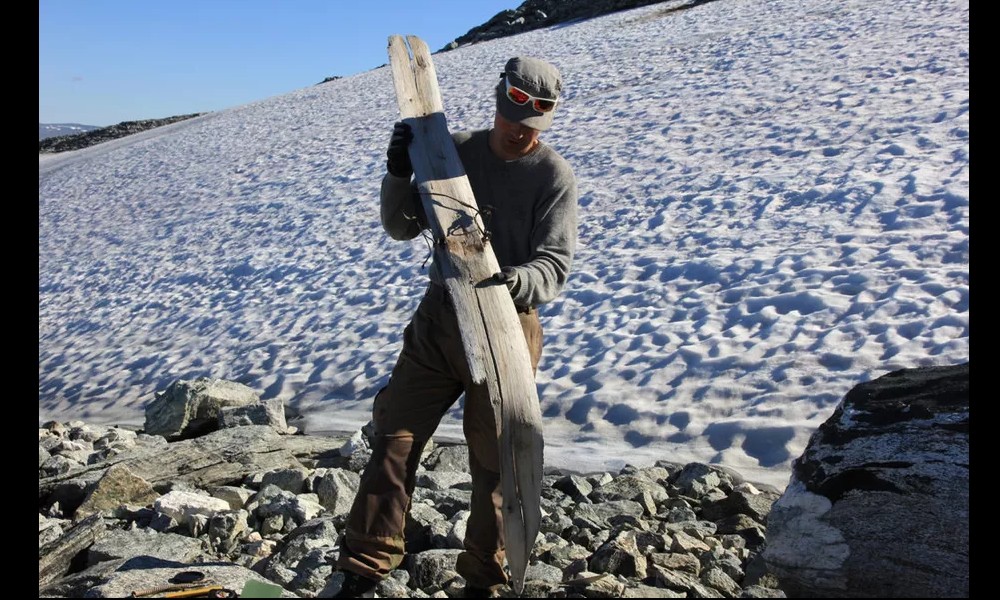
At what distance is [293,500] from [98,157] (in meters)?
18.8

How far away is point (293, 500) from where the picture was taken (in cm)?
471

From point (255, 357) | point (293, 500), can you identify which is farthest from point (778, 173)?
point (293, 500)

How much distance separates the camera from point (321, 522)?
435 cm

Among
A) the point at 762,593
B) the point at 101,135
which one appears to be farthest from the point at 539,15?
the point at 762,593

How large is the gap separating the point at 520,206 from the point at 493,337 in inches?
22.8

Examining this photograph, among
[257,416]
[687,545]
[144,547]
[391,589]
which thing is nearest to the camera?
[391,589]

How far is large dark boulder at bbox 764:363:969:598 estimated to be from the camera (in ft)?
9.06

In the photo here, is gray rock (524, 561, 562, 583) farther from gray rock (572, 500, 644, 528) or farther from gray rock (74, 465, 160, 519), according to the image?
gray rock (74, 465, 160, 519)

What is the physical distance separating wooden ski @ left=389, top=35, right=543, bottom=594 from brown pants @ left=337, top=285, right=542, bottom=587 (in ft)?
0.42

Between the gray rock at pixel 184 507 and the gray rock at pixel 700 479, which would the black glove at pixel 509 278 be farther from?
the gray rock at pixel 184 507

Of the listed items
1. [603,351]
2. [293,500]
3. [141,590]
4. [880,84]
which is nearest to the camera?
[141,590]

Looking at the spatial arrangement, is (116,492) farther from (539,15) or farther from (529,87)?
(539,15)

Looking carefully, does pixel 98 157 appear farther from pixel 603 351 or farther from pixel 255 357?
pixel 603 351

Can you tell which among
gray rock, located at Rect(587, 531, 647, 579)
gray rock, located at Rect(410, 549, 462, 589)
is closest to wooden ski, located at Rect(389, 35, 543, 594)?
gray rock, located at Rect(410, 549, 462, 589)
